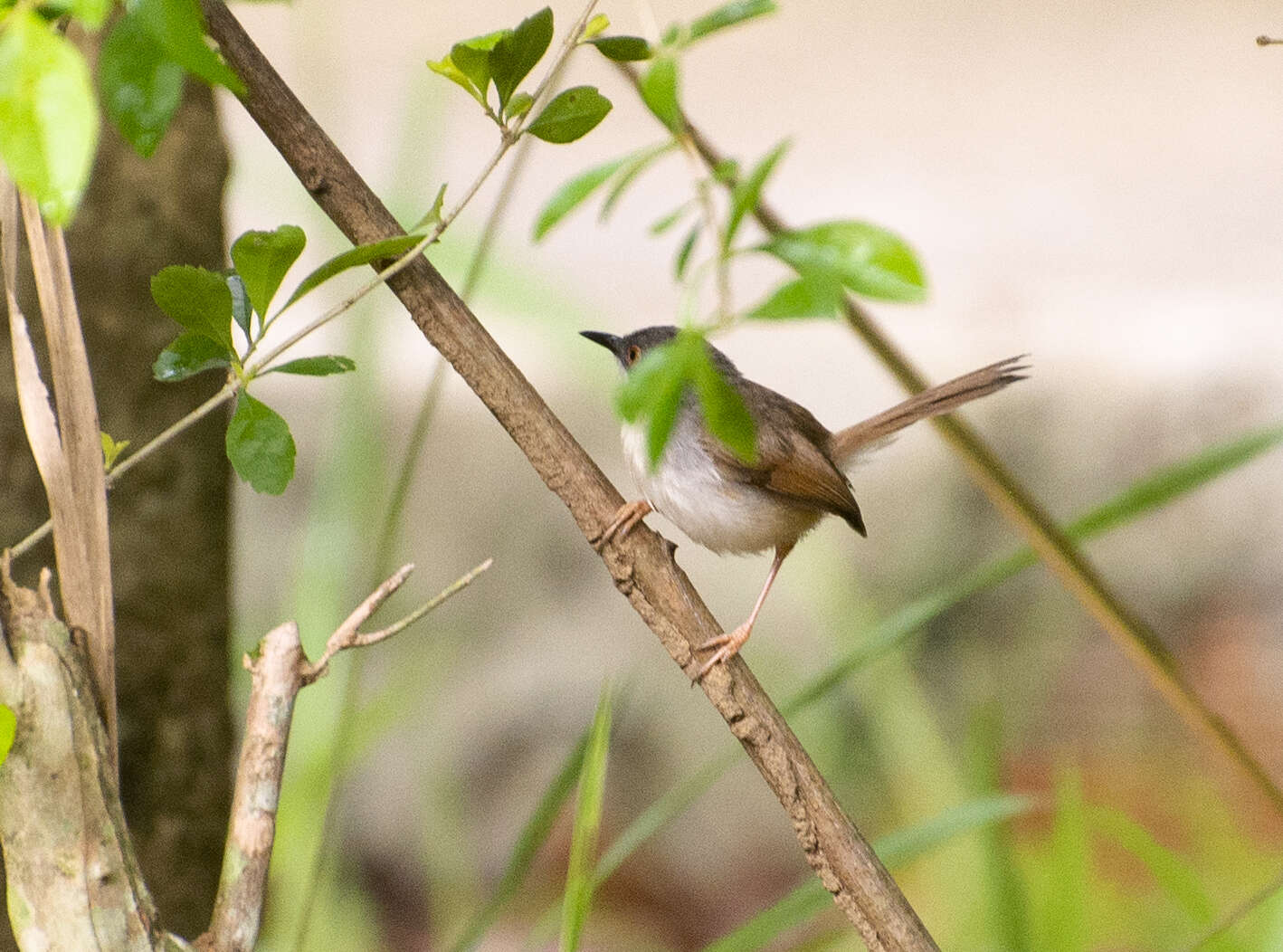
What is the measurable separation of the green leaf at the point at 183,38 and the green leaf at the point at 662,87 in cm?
17

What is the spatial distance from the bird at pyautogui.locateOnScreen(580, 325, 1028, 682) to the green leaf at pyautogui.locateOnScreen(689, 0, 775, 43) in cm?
90

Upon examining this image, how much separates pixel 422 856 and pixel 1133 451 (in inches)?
86.2

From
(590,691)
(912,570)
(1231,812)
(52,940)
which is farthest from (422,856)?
(52,940)

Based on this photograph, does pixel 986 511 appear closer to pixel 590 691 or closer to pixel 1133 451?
pixel 1133 451

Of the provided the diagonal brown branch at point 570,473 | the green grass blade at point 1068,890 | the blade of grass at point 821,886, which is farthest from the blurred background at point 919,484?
the diagonal brown branch at point 570,473

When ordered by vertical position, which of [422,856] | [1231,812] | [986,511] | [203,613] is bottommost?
[1231,812]

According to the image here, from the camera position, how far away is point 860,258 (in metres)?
0.48

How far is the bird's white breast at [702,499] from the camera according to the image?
1524 millimetres

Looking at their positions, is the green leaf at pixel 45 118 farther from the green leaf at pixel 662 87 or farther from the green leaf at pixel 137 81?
the green leaf at pixel 662 87

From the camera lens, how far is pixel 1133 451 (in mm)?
3203

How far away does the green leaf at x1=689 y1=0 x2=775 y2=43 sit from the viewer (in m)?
0.54

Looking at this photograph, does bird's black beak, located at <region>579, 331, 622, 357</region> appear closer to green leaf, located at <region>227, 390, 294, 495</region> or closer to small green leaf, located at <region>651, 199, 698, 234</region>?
green leaf, located at <region>227, 390, 294, 495</region>

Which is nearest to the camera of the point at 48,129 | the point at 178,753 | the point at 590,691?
the point at 48,129

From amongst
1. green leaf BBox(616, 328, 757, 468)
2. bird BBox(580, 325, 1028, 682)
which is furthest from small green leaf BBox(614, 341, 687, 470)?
bird BBox(580, 325, 1028, 682)
